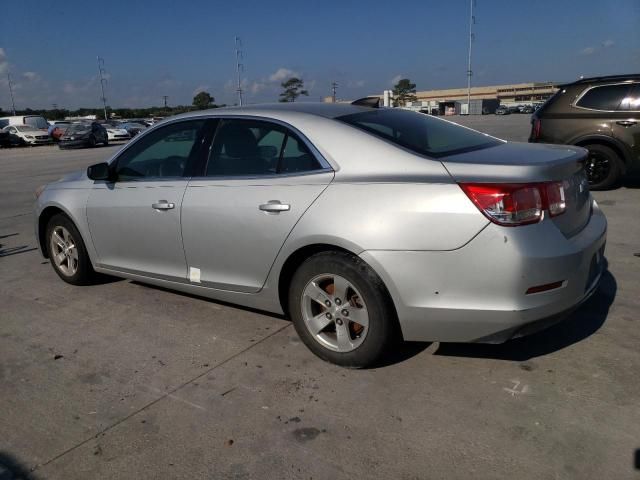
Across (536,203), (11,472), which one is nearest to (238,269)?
(11,472)

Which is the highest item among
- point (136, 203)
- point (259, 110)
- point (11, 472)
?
point (259, 110)

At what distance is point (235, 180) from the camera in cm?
364

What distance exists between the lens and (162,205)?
3965 millimetres

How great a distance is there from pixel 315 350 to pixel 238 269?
75cm

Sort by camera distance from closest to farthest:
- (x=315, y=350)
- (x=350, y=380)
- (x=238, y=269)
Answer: (x=350, y=380) → (x=315, y=350) → (x=238, y=269)

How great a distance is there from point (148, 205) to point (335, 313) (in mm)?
1768

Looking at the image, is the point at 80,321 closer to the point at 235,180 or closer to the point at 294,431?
the point at 235,180

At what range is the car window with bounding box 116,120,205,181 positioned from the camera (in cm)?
406

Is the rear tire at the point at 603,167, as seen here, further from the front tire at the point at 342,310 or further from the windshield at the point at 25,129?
the windshield at the point at 25,129

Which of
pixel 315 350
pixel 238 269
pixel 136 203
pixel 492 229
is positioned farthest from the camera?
pixel 136 203

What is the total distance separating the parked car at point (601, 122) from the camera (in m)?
7.94

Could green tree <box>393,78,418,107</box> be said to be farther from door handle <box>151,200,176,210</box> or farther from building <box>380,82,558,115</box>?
door handle <box>151,200,176,210</box>

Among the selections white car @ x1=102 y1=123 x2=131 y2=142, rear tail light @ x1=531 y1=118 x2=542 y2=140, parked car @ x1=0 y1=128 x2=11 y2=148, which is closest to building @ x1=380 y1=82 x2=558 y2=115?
white car @ x1=102 y1=123 x2=131 y2=142

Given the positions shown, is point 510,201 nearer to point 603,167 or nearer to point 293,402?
point 293,402
